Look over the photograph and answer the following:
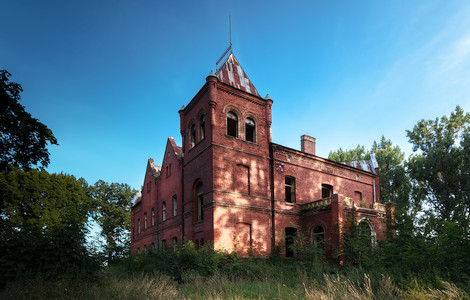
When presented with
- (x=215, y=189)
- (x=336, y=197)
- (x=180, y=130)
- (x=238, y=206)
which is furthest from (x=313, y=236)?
(x=180, y=130)

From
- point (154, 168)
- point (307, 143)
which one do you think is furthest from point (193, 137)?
point (307, 143)

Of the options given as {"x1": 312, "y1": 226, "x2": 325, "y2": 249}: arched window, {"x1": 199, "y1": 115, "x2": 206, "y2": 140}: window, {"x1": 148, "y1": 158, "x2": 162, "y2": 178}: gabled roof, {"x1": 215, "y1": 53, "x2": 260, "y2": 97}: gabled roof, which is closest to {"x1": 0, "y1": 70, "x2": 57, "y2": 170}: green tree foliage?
{"x1": 199, "y1": 115, "x2": 206, "y2": 140}: window

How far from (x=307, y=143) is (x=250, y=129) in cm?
845

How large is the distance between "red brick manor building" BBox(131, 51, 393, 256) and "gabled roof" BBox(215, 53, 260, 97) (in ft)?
0.32

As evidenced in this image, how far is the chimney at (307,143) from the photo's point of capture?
→ 94.0ft

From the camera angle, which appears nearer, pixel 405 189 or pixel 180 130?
pixel 180 130

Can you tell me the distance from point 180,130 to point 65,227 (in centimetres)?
1479

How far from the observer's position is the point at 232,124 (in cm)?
2136

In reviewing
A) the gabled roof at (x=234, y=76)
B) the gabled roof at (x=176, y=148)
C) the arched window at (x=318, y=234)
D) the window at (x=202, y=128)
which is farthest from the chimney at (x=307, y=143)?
the gabled roof at (x=176, y=148)

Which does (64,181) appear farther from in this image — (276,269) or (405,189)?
(405,189)

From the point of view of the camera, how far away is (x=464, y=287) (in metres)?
7.05

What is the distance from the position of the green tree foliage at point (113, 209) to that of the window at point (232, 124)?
84.4 ft

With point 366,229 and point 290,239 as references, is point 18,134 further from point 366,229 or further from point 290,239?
point 366,229

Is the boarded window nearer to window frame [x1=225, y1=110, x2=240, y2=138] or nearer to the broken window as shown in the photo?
the broken window
